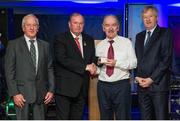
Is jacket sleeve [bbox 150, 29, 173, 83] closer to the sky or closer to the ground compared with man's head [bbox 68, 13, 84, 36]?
closer to the ground

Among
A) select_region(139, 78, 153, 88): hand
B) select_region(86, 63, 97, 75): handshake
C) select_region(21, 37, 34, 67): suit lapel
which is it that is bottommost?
select_region(139, 78, 153, 88): hand

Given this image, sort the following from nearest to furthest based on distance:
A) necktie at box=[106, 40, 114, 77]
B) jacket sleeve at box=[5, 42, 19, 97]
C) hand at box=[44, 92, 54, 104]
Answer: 1. jacket sleeve at box=[5, 42, 19, 97]
2. hand at box=[44, 92, 54, 104]
3. necktie at box=[106, 40, 114, 77]

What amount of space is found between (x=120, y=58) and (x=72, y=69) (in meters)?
0.54

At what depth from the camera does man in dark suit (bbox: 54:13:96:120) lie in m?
3.70

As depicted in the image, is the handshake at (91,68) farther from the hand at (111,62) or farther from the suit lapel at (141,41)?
the suit lapel at (141,41)

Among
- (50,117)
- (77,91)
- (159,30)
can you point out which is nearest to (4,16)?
(50,117)

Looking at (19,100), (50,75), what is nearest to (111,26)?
(50,75)

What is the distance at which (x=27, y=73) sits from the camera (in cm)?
349

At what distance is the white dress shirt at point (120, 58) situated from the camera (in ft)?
12.2

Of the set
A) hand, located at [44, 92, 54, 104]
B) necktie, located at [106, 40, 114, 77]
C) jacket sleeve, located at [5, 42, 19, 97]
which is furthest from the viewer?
necktie, located at [106, 40, 114, 77]

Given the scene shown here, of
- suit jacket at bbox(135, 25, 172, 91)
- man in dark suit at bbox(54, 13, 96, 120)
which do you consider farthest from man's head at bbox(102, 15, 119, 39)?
suit jacket at bbox(135, 25, 172, 91)

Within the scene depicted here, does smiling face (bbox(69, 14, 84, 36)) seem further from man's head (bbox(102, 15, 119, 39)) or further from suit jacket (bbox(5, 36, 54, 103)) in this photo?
suit jacket (bbox(5, 36, 54, 103))

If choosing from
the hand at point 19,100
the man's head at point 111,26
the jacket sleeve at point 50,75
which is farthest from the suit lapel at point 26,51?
the man's head at point 111,26

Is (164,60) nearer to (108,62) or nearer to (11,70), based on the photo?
(108,62)
